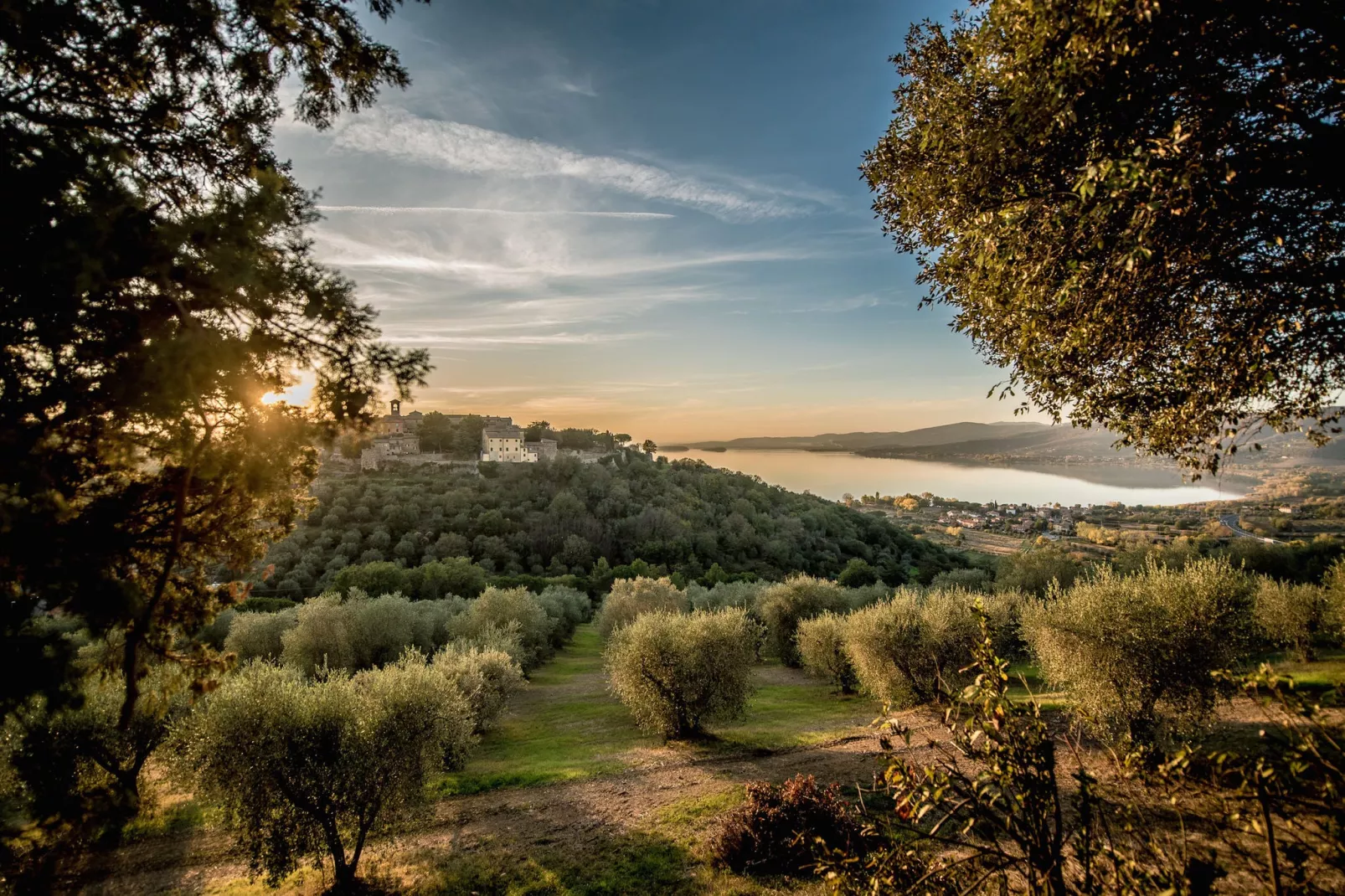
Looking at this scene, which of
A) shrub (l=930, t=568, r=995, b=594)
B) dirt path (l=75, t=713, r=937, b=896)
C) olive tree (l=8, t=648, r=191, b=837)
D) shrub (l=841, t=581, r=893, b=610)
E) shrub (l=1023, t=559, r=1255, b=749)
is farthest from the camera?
shrub (l=930, t=568, r=995, b=594)

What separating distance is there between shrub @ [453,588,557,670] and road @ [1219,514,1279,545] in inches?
2330

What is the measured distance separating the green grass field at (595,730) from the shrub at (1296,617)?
19.1m

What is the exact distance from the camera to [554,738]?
21.5 metres

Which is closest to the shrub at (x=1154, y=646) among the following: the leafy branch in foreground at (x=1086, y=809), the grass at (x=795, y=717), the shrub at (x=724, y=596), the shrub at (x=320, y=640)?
the grass at (x=795, y=717)

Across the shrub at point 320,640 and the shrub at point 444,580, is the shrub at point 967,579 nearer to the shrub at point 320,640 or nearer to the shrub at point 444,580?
the shrub at point 444,580

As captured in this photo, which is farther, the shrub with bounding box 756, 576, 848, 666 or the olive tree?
the shrub with bounding box 756, 576, 848, 666

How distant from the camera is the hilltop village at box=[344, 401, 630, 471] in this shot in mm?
83500

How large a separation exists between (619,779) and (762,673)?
1848 cm

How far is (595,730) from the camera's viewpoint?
22250 mm

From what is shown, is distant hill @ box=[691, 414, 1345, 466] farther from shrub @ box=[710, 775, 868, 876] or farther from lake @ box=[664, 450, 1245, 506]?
shrub @ box=[710, 775, 868, 876]

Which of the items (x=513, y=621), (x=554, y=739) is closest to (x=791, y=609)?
(x=513, y=621)

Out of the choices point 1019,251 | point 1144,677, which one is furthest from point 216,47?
point 1144,677

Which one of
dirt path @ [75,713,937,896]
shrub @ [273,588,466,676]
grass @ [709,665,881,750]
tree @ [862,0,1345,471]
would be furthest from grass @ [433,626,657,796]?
tree @ [862,0,1345,471]

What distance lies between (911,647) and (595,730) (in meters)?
13.0
